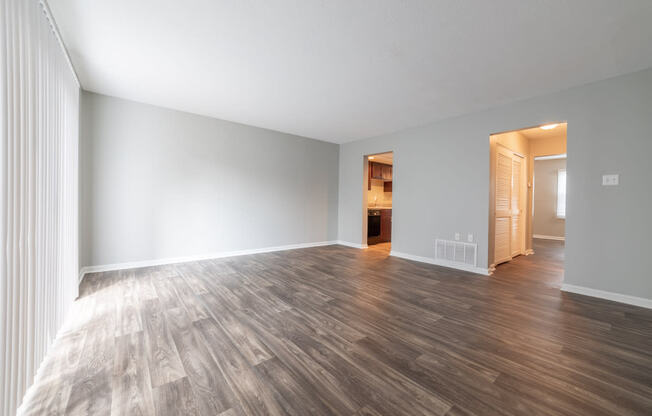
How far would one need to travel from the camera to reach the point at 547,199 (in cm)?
804

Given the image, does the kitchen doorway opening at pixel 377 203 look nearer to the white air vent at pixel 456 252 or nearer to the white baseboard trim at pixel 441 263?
the white baseboard trim at pixel 441 263

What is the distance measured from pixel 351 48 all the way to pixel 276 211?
12.4 ft

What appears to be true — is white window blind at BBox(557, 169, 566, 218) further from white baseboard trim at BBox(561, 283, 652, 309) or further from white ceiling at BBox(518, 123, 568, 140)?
white baseboard trim at BBox(561, 283, 652, 309)

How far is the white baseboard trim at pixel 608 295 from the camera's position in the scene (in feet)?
8.75

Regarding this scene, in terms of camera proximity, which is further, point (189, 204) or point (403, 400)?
point (189, 204)

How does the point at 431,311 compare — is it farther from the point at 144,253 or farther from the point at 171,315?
the point at 144,253

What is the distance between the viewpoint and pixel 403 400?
133 cm

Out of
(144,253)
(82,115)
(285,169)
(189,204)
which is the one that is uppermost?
(82,115)

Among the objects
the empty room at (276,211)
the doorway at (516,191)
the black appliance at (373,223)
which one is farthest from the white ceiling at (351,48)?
the black appliance at (373,223)

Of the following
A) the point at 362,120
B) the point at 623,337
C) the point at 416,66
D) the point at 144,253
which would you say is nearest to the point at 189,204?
the point at 144,253

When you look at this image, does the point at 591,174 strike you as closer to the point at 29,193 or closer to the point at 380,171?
A: the point at 380,171

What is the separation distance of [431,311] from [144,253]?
14.5 feet

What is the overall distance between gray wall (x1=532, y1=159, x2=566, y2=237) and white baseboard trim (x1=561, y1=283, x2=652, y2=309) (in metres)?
6.33

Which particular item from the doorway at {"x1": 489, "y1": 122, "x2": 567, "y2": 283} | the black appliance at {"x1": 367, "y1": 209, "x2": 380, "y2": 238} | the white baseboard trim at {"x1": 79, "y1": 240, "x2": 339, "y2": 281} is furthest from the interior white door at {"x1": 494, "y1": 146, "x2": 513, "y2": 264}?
the white baseboard trim at {"x1": 79, "y1": 240, "x2": 339, "y2": 281}
